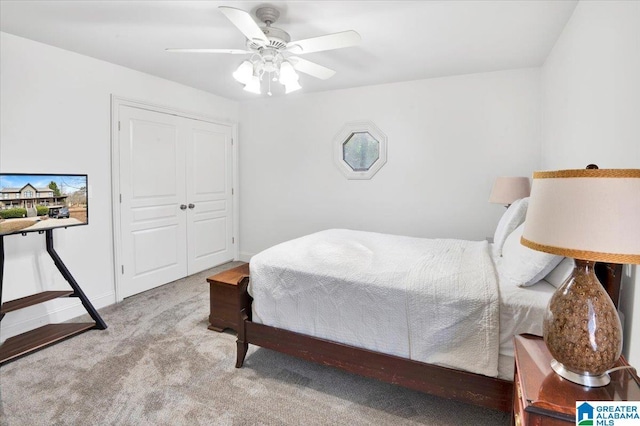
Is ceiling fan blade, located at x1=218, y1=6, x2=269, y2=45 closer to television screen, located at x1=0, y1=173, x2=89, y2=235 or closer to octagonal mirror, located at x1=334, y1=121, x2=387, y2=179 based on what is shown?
television screen, located at x1=0, y1=173, x2=89, y2=235

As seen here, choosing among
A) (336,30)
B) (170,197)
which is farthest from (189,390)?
(336,30)

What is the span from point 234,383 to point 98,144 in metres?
2.64

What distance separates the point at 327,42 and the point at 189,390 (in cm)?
230

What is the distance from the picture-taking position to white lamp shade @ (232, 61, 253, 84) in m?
2.26

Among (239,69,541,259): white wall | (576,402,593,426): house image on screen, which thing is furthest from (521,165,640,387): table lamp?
(239,69,541,259): white wall

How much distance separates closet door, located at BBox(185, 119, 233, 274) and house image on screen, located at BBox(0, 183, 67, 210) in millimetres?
1685

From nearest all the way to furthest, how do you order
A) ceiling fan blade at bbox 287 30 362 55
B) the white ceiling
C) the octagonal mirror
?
ceiling fan blade at bbox 287 30 362 55 < the white ceiling < the octagonal mirror

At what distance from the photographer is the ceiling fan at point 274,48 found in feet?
6.40

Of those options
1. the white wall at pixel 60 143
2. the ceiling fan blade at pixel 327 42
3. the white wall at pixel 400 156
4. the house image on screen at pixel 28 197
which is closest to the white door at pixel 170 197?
the white wall at pixel 60 143

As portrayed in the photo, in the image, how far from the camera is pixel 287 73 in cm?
232

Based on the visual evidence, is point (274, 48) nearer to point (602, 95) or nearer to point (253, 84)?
point (253, 84)

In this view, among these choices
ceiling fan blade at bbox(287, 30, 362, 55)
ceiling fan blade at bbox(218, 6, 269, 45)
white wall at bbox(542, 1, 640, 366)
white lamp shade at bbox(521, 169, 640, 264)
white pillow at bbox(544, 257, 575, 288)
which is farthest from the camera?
ceiling fan blade at bbox(287, 30, 362, 55)

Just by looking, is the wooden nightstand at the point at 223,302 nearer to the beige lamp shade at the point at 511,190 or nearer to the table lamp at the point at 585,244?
the table lamp at the point at 585,244

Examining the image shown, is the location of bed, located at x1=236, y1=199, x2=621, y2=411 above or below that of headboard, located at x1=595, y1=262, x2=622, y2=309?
below
